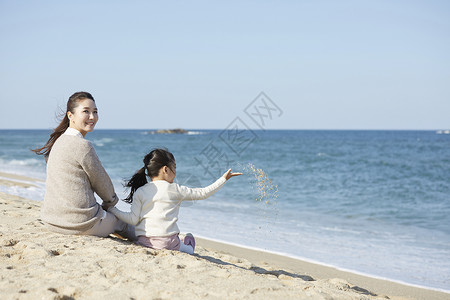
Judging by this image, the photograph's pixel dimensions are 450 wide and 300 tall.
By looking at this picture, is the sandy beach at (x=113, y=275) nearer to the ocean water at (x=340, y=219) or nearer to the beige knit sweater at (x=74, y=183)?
the beige knit sweater at (x=74, y=183)

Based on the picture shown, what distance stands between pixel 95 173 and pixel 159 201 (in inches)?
23.1

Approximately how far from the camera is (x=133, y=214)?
3848 mm

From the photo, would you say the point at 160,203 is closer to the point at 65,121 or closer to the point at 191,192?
the point at 191,192

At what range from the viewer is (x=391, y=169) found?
20328 millimetres

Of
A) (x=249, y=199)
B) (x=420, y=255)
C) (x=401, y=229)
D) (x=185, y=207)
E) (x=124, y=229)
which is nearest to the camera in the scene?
(x=124, y=229)

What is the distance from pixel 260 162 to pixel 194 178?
8108mm

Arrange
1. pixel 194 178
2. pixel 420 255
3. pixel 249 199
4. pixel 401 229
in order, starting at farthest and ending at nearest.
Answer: pixel 194 178, pixel 249 199, pixel 401 229, pixel 420 255

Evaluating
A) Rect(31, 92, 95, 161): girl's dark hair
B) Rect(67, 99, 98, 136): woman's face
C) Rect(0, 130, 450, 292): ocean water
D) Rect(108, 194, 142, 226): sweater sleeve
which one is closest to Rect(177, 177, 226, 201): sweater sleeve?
Rect(108, 194, 142, 226): sweater sleeve

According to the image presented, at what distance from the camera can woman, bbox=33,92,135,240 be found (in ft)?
12.0

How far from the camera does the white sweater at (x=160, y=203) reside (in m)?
3.77

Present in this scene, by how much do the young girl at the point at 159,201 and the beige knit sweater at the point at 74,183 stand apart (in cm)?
32

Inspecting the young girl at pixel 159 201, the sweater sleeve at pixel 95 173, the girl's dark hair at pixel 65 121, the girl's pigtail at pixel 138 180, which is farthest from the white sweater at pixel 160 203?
the girl's dark hair at pixel 65 121

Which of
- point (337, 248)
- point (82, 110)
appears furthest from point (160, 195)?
point (337, 248)

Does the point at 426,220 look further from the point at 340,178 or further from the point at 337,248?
the point at 340,178
